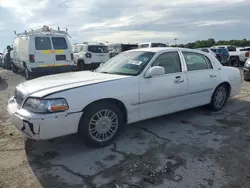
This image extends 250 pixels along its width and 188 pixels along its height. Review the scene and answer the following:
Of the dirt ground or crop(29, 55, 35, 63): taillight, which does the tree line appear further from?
the dirt ground

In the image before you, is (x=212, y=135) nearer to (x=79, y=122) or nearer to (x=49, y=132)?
(x=79, y=122)

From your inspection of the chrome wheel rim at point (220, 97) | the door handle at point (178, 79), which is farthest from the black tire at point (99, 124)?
the chrome wheel rim at point (220, 97)

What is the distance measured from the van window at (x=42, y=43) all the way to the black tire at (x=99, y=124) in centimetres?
760

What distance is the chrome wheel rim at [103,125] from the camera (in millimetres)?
3686

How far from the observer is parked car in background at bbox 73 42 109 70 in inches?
558

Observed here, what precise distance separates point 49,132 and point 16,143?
1084mm

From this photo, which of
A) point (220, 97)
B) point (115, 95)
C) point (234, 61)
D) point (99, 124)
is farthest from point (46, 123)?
point (234, 61)

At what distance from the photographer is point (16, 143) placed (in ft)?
13.2

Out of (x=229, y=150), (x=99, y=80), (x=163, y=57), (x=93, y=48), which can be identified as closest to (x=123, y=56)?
(x=163, y=57)

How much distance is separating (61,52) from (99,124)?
7892 millimetres

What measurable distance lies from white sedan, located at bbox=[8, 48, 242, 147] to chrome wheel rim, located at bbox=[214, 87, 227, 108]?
0.09 metres

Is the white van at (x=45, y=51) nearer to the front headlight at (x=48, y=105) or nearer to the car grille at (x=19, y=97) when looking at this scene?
the car grille at (x=19, y=97)

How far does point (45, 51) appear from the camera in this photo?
10.4m

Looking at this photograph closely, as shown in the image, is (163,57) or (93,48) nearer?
(163,57)
